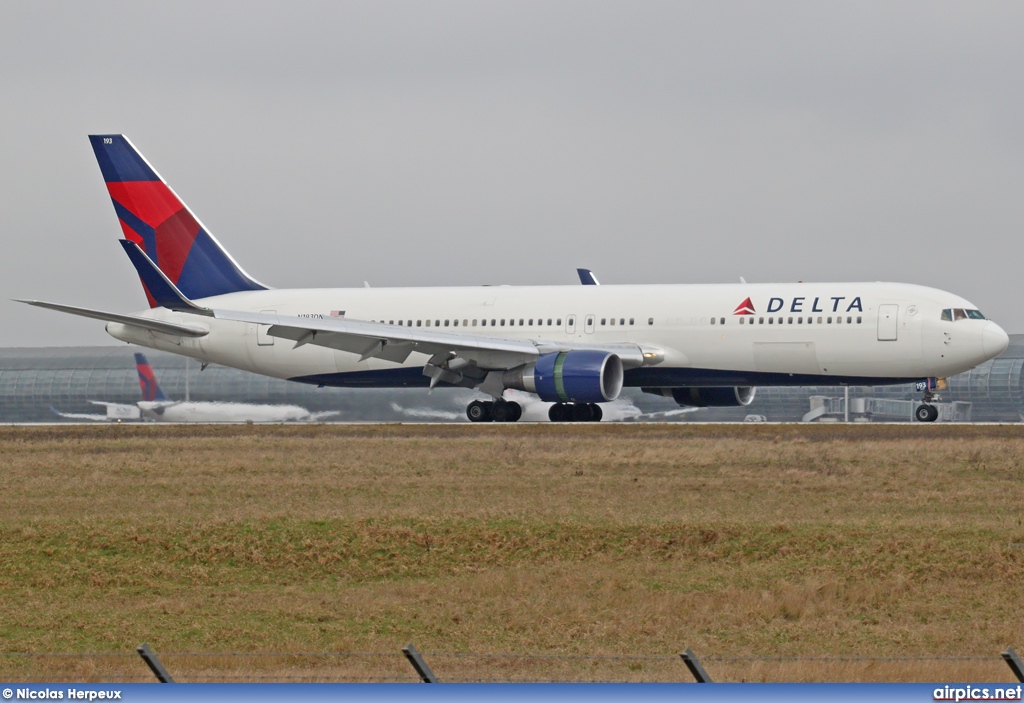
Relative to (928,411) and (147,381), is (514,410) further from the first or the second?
(147,381)

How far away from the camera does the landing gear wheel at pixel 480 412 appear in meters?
41.0

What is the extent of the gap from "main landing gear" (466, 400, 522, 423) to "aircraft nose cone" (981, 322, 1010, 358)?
41.9 feet

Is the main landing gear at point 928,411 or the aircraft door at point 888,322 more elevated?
the aircraft door at point 888,322

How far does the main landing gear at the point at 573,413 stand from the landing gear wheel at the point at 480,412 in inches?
78.5

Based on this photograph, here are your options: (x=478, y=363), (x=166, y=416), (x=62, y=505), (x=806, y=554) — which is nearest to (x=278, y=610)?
(x=806, y=554)

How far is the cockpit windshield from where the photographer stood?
3612 cm

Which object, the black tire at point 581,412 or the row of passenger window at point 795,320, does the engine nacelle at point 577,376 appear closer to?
the row of passenger window at point 795,320

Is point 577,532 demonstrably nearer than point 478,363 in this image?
Yes

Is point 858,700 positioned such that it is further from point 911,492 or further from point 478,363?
point 478,363

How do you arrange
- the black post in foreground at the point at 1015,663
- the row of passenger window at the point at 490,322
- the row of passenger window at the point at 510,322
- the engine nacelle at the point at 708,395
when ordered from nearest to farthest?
the black post in foreground at the point at 1015,663 < the row of passenger window at the point at 510,322 < the row of passenger window at the point at 490,322 < the engine nacelle at the point at 708,395


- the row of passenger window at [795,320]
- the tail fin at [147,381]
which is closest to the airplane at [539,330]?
the row of passenger window at [795,320]

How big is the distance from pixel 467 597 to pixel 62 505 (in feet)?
29.4

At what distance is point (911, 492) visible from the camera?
21.4 meters

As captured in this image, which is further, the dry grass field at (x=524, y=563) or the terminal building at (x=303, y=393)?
the terminal building at (x=303, y=393)
